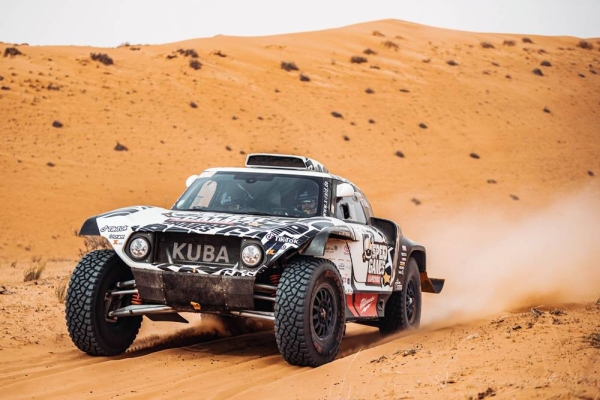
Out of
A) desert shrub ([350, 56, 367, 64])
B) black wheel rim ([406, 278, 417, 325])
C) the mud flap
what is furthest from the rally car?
desert shrub ([350, 56, 367, 64])

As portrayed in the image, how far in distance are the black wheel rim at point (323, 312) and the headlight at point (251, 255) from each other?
63 centimetres

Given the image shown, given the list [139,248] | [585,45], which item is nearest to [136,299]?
[139,248]

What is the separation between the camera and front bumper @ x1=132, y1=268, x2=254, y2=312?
24.0 feet

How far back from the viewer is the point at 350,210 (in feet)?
30.7

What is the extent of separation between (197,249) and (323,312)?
126cm

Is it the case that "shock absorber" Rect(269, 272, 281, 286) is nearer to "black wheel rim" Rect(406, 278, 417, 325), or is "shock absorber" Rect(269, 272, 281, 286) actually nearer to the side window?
the side window

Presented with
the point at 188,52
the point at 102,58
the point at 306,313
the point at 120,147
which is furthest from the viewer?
the point at 188,52

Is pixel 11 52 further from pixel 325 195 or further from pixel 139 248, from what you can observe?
pixel 139 248

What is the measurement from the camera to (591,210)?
112 feet

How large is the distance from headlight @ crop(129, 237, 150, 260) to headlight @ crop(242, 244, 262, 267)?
946 mm

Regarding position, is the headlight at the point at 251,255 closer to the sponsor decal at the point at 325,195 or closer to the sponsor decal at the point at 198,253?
the sponsor decal at the point at 198,253

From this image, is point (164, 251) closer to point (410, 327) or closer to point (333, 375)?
point (333, 375)

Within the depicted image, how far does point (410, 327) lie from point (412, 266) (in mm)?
801

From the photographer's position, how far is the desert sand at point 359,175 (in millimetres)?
6855
